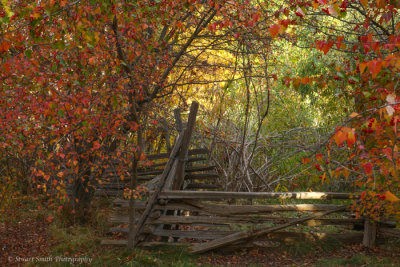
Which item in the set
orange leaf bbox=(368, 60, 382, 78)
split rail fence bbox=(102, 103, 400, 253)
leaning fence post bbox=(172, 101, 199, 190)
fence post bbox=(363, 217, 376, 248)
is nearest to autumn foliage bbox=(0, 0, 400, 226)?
orange leaf bbox=(368, 60, 382, 78)

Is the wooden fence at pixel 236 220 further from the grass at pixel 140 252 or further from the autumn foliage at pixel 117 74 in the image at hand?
the autumn foliage at pixel 117 74

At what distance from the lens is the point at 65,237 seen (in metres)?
6.79

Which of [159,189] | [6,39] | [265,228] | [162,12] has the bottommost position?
[265,228]

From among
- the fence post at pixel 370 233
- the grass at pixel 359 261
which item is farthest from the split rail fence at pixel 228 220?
the grass at pixel 359 261

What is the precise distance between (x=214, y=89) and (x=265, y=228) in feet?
14.8

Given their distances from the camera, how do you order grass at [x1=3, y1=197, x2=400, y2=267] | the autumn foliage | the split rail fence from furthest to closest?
1. the split rail fence
2. grass at [x1=3, y1=197, x2=400, y2=267]
3. the autumn foliage

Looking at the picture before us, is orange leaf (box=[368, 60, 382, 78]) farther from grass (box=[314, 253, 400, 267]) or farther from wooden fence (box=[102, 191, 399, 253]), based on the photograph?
grass (box=[314, 253, 400, 267])

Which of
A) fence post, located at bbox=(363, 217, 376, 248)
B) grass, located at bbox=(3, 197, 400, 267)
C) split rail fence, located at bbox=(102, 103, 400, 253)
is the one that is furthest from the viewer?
fence post, located at bbox=(363, 217, 376, 248)

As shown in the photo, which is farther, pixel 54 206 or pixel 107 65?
pixel 54 206

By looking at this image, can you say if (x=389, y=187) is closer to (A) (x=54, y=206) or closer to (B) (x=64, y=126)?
(B) (x=64, y=126)

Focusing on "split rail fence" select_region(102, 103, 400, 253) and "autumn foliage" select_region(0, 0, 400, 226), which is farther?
"split rail fence" select_region(102, 103, 400, 253)

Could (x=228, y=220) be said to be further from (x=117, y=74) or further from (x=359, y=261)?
(x=117, y=74)

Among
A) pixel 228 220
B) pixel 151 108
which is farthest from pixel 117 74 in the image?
pixel 228 220

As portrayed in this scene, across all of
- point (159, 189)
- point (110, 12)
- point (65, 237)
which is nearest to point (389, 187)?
point (159, 189)
